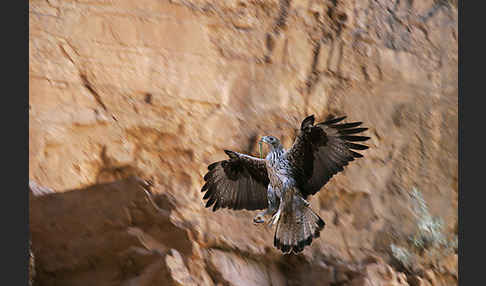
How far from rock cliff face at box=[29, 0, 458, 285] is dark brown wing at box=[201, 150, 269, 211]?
0.47 m

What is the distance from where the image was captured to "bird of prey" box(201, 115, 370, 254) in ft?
8.31

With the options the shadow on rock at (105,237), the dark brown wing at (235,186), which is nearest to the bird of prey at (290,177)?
the dark brown wing at (235,186)

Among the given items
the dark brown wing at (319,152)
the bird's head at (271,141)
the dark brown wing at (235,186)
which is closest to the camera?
the dark brown wing at (319,152)

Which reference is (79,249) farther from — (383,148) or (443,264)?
(443,264)

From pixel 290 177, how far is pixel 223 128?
0.81 m

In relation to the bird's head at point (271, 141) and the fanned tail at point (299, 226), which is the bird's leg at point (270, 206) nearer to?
the fanned tail at point (299, 226)

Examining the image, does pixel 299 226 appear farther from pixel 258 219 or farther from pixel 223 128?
pixel 223 128

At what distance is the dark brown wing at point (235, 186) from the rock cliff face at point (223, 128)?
1.53 ft

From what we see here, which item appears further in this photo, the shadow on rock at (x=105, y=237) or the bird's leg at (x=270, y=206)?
the shadow on rock at (x=105, y=237)

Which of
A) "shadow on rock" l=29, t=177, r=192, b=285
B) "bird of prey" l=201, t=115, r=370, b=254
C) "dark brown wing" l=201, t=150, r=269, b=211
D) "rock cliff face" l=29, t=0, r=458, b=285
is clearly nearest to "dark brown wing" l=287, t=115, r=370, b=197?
"bird of prey" l=201, t=115, r=370, b=254

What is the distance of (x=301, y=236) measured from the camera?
2.68 metres

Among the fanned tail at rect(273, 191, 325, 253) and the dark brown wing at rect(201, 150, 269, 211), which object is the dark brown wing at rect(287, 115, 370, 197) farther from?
the dark brown wing at rect(201, 150, 269, 211)

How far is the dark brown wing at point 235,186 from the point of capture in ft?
9.12

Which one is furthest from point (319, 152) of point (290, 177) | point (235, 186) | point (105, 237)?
point (105, 237)
